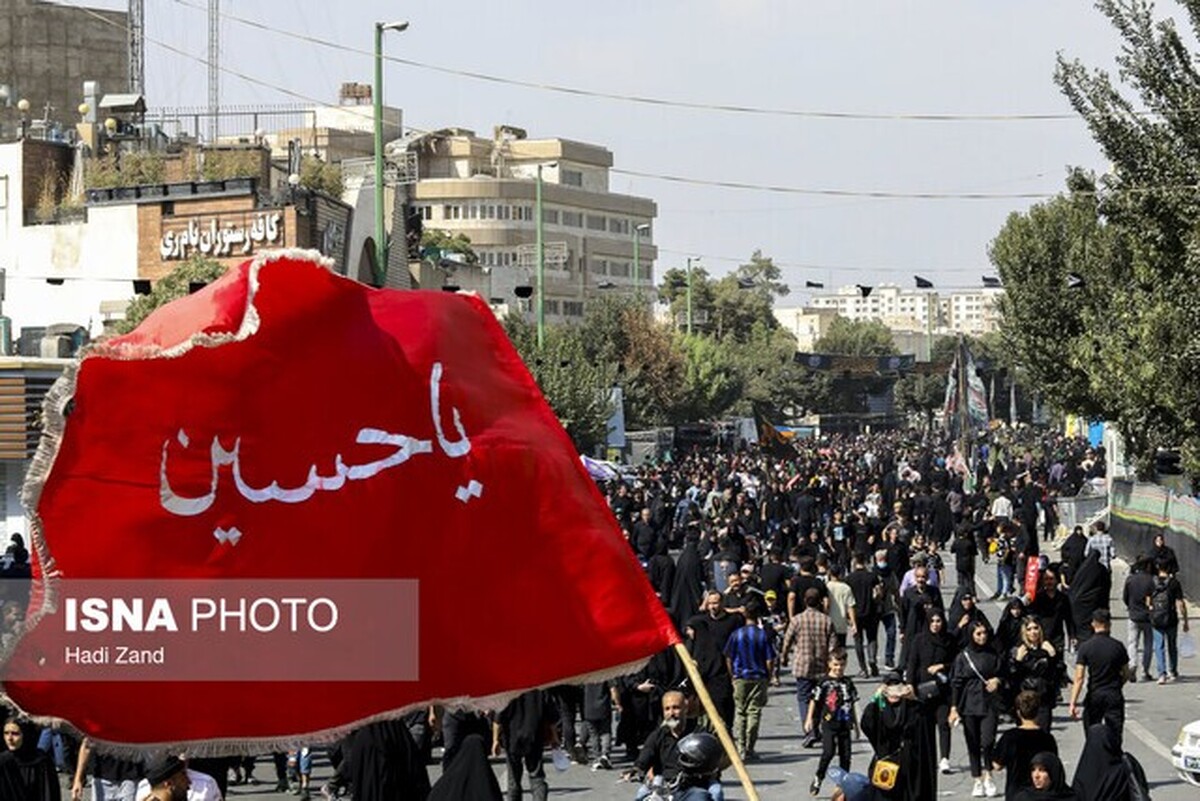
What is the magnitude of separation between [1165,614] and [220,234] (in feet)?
102

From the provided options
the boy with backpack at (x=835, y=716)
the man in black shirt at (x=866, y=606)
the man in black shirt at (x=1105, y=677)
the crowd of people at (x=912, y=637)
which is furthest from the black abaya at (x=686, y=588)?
the man in black shirt at (x=1105, y=677)

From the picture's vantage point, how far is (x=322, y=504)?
717cm

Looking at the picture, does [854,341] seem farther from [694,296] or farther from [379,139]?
[379,139]

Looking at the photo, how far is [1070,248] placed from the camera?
58.5 m

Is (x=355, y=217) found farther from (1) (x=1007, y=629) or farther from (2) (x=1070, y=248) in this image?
(1) (x=1007, y=629)

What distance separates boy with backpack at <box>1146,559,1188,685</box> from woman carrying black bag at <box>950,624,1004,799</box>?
662 centimetres

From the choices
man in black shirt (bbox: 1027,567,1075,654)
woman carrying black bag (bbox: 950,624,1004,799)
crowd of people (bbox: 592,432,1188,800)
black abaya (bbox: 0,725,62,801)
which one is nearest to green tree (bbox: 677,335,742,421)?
crowd of people (bbox: 592,432,1188,800)

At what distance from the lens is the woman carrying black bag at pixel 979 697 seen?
1717 cm

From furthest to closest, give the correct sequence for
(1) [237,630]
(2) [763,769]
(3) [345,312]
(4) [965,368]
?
(4) [965,368] → (2) [763,769] → (3) [345,312] → (1) [237,630]

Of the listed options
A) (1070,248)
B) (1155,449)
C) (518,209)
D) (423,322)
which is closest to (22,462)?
(1155,449)

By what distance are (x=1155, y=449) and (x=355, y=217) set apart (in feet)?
65.6

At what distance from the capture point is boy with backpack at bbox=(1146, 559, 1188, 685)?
23.6m

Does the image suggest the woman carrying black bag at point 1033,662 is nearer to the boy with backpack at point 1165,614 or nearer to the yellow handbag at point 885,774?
the yellow handbag at point 885,774

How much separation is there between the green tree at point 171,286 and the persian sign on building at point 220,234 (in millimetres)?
1404
